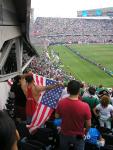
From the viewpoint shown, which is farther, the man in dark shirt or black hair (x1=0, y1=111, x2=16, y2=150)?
the man in dark shirt

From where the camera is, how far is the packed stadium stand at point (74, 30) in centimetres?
11117

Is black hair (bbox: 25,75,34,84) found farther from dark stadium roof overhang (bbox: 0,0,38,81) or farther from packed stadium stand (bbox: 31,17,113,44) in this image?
packed stadium stand (bbox: 31,17,113,44)

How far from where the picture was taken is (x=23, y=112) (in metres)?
8.26

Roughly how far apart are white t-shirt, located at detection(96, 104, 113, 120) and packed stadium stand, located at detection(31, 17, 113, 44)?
309ft

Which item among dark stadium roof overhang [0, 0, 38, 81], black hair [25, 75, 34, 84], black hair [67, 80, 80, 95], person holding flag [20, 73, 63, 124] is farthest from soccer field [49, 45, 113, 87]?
black hair [67, 80, 80, 95]

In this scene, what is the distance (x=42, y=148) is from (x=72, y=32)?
117 meters

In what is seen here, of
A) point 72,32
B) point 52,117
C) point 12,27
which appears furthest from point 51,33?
point 52,117

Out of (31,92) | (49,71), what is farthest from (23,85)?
(49,71)

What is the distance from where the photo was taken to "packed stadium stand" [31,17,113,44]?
4377 inches

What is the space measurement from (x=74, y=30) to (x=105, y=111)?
4631 inches

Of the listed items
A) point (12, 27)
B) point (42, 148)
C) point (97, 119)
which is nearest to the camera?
point (42, 148)

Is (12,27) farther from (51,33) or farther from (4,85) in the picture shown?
(51,33)

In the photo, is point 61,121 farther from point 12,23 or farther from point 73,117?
point 12,23

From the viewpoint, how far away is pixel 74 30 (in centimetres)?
12438
